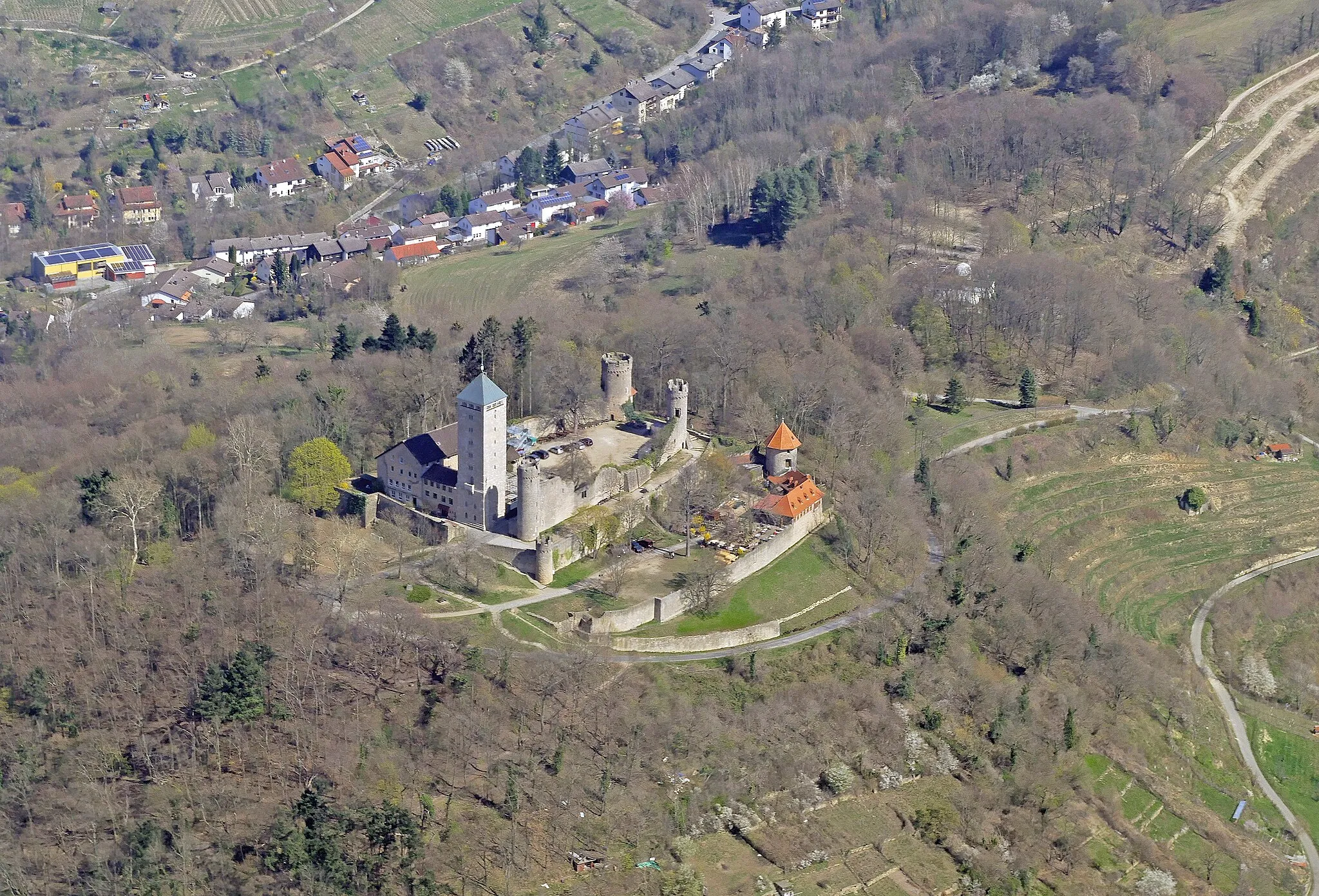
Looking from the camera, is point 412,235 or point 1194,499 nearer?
point 1194,499

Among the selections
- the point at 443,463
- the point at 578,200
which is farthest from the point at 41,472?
the point at 578,200

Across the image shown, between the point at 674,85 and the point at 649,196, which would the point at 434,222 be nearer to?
the point at 649,196

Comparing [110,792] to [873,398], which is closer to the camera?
[110,792]

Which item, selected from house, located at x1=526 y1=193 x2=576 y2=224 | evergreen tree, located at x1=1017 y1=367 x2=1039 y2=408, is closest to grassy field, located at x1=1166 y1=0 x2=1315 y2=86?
evergreen tree, located at x1=1017 y1=367 x2=1039 y2=408

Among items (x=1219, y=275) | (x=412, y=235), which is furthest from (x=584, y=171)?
(x=1219, y=275)

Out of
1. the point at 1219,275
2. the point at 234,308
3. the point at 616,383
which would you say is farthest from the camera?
the point at 234,308

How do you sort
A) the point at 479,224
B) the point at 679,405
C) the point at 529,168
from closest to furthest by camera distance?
the point at 679,405 → the point at 479,224 → the point at 529,168

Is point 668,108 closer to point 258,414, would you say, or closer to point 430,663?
point 258,414
